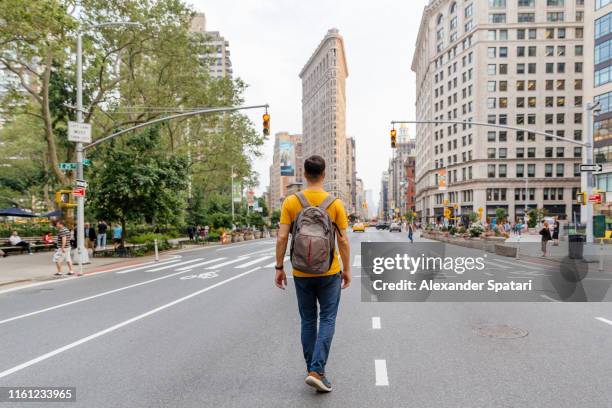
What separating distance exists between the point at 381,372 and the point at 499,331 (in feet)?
8.71

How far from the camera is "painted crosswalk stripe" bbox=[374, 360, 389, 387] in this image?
3.96m

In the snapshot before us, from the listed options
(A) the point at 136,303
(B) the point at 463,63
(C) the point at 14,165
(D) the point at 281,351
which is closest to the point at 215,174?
(C) the point at 14,165

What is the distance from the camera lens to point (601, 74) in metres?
43.7

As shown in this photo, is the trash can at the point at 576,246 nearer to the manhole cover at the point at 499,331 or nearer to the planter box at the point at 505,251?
the planter box at the point at 505,251

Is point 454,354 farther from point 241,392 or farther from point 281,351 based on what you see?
point 241,392

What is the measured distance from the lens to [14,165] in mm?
41938

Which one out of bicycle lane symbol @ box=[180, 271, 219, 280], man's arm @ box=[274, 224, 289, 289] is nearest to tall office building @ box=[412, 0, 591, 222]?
bicycle lane symbol @ box=[180, 271, 219, 280]

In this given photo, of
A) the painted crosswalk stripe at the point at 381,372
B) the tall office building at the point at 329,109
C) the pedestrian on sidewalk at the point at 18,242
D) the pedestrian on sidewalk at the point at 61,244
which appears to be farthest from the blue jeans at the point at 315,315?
the tall office building at the point at 329,109

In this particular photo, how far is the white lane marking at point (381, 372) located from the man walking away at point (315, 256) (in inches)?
23.3

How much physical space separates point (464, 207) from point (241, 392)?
3107 inches

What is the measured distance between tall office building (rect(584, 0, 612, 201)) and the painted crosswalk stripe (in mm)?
51300

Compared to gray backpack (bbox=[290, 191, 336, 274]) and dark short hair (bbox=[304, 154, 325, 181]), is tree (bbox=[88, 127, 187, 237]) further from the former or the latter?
gray backpack (bbox=[290, 191, 336, 274])

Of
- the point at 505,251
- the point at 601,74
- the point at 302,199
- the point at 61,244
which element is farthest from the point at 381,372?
the point at 601,74

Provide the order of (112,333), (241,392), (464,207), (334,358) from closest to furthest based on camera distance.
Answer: (241,392) < (334,358) < (112,333) < (464,207)
